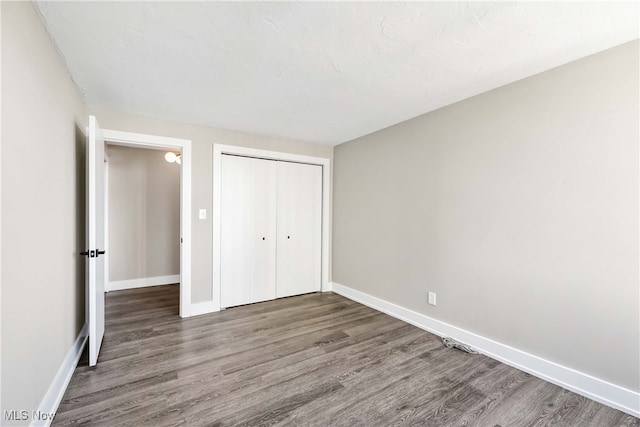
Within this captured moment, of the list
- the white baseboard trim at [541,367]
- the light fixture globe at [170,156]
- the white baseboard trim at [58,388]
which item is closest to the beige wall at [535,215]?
the white baseboard trim at [541,367]

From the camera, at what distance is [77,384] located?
1.88 m

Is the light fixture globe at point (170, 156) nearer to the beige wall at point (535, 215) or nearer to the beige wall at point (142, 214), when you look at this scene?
the beige wall at point (142, 214)

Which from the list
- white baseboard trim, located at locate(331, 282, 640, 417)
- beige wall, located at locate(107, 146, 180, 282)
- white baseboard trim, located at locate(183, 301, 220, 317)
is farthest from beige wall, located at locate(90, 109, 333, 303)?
white baseboard trim, located at locate(331, 282, 640, 417)

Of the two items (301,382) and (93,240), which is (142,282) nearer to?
(93,240)

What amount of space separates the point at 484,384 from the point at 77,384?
287 cm

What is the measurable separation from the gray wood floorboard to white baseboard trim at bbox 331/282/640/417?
0.21ft

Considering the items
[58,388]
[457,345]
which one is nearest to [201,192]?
[58,388]

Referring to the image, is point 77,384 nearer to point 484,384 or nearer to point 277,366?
point 277,366

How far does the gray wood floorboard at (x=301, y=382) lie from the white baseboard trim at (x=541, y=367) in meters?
0.06

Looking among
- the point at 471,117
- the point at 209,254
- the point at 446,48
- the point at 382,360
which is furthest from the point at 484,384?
the point at 209,254

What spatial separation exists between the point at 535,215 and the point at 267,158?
9.80 ft

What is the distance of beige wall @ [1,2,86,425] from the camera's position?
117cm

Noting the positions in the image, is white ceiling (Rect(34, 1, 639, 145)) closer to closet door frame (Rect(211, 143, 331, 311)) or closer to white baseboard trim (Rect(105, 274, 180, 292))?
closet door frame (Rect(211, 143, 331, 311))

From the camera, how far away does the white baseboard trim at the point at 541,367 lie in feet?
5.56
